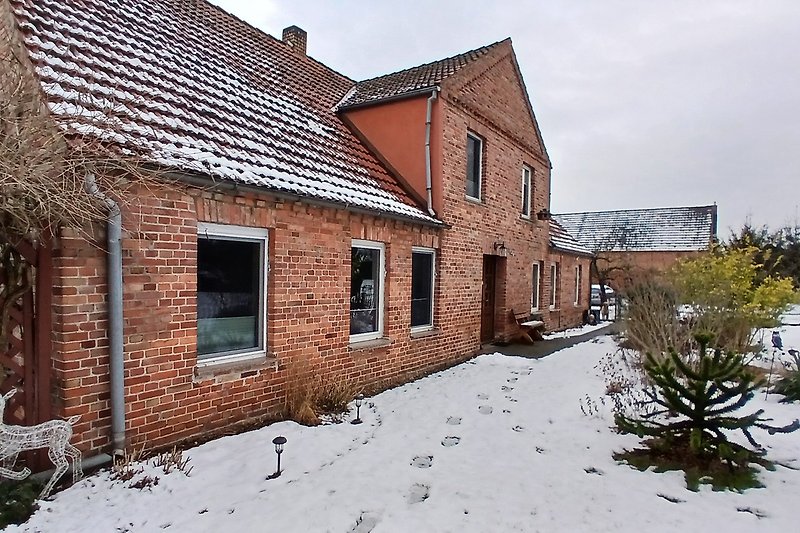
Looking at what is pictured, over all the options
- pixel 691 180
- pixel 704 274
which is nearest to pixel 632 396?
pixel 704 274

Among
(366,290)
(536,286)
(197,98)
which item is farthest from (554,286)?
(197,98)

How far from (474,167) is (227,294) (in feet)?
23.9

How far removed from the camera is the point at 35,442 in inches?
147

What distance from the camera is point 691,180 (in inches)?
1254

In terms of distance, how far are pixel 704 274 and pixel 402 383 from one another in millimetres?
7062

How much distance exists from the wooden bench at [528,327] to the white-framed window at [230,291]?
871 cm

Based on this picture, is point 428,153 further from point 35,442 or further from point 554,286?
point 554,286

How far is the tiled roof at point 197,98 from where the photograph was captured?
4.94m

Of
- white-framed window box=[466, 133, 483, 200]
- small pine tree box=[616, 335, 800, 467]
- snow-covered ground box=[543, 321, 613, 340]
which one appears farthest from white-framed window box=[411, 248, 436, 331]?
snow-covered ground box=[543, 321, 613, 340]

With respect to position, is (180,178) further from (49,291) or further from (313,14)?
(313,14)

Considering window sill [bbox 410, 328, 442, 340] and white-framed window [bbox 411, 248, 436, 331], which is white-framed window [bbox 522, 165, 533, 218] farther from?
window sill [bbox 410, 328, 442, 340]

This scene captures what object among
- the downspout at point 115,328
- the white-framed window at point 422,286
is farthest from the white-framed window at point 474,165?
the downspout at point 115,328

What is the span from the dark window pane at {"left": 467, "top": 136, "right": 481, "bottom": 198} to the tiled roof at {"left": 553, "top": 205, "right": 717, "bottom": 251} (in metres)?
25.1

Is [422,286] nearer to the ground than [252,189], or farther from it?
nearer to the ground
